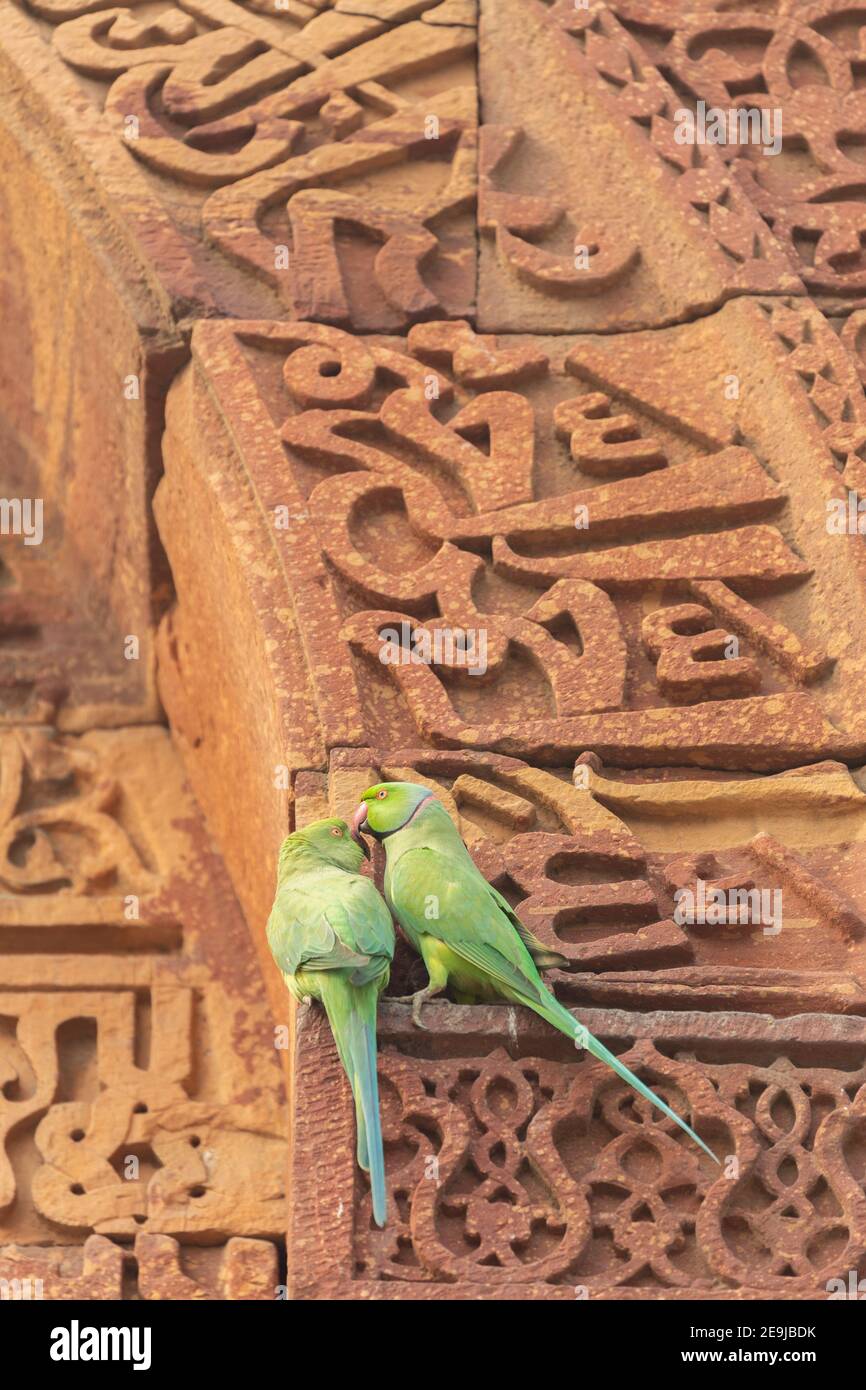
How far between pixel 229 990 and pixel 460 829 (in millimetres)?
1041

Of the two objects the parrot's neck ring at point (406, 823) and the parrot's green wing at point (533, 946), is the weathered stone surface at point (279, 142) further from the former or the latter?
the parrot's green wing at point (533, 946)

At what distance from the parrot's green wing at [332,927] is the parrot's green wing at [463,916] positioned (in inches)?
2.1

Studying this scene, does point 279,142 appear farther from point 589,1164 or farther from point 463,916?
point 589,1164

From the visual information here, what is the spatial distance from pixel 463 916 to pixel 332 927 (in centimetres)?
21

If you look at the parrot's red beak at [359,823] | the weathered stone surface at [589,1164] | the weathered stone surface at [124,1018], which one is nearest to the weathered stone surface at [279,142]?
the weathered stone surface at [124,1018]

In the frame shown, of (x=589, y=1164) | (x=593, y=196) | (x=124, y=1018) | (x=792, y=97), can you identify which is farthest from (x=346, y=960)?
(x=792, y=97)

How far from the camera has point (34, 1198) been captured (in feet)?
14.5

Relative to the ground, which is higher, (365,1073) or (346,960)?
(346,960)

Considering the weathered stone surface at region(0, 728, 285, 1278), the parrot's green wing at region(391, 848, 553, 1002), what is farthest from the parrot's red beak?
the weathered stone surface at region(0, 728, 285, 1278)

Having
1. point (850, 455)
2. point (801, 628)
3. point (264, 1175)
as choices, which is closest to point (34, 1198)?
point (264, 1175)

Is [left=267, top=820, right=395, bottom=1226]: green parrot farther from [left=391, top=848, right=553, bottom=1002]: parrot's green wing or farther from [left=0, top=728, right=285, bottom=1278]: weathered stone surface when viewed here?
[left=0, top=728, right=285, bottom=1278]: weathered stone surface

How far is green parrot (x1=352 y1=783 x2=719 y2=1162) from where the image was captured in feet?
11.7

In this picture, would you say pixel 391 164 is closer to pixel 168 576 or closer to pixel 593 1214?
pixel 168 576

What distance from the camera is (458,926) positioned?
361 cm
